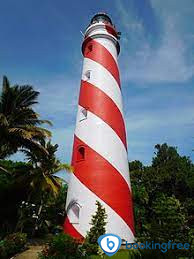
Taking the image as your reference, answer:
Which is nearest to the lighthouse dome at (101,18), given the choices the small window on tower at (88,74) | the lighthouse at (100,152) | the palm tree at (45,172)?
the lighthouse at (100,152)

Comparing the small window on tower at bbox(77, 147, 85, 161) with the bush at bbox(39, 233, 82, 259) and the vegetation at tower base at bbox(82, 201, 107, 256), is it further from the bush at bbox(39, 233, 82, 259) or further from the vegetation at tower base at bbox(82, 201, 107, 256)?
the bush at bbox(39, 233, 82, 259)

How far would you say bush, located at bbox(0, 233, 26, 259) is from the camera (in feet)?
38.7

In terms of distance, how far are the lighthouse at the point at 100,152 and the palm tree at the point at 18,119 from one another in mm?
2346

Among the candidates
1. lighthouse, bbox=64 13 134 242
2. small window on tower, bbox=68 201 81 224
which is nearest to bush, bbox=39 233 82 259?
lighthouse, bbox=64 13 134 242

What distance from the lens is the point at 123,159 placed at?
546 inches

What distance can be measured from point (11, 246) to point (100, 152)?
5.99 m

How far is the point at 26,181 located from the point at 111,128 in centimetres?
773

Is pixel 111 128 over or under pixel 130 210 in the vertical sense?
over

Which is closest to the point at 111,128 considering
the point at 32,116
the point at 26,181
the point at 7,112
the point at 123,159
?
the point at 123,159

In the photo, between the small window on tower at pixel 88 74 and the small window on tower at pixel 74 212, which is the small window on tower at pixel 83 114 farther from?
the small window on tower at pixel 74 212

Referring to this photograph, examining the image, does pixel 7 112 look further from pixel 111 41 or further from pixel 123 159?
pixel 111 41

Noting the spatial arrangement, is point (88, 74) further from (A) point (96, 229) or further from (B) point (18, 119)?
(A) point (96, 229)

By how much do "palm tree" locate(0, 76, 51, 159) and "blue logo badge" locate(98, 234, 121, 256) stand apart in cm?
870

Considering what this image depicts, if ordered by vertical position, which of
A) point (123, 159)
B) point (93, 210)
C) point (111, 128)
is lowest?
point (93, 210)
